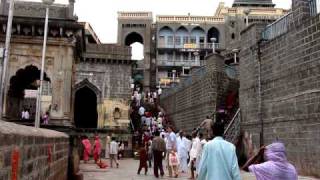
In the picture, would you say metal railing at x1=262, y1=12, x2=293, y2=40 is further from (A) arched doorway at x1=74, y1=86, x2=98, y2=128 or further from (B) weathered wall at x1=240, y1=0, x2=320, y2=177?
(A) arched doorway at x1=74, y1=86, x2=98, y2=128

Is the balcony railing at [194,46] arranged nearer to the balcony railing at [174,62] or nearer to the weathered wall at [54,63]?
the balcony railing at [174,62]

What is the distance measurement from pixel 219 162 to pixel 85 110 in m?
32.5

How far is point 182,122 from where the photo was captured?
3175 cm

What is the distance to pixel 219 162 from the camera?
473 cm

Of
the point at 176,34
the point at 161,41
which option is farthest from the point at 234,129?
the point at 176,34

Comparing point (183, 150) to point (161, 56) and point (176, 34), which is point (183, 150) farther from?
point (176, 34)

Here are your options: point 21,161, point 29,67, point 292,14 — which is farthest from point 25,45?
point 21,161

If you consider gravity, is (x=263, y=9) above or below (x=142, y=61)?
above

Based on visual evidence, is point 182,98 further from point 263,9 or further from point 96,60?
point 263,9

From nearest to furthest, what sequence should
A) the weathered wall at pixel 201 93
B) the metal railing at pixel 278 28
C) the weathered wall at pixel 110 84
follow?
the metal railing at pixel 278 28 < the weathered wall at pixel 201 93 < the weathered wall at pixel 110 84

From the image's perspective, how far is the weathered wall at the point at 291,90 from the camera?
535 inches

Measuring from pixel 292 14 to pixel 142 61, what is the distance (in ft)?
170

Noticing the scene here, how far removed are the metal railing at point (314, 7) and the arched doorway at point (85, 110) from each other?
23.1 m

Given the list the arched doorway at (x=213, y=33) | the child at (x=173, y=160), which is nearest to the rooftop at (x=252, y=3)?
the arched doorway at (x=213, y=33)
